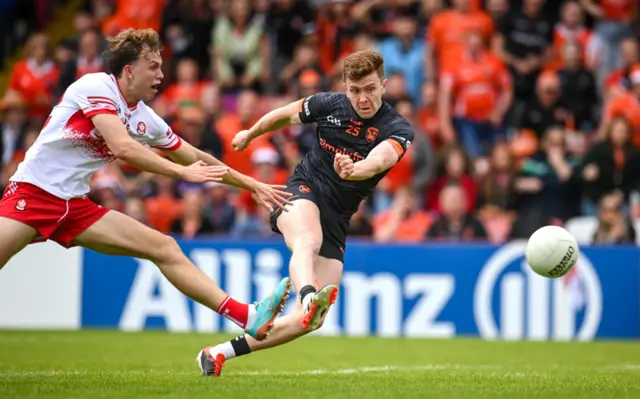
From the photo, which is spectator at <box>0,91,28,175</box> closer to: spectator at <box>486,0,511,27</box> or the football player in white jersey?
spectator at <box>486,0,511,27</box>

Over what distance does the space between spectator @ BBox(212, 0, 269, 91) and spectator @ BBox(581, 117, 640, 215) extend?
6.07m

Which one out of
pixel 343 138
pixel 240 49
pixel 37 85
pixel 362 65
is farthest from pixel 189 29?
pixel 362 65

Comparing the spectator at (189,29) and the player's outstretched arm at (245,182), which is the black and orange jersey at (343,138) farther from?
the spectator at (189,29)

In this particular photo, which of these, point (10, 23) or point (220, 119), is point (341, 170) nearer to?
point (220, 119)

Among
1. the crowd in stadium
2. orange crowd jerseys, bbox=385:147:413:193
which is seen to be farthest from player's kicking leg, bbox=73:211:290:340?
orange crowd jerseys, bbox=385:147:413:193

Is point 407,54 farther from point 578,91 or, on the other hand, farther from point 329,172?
point 329,172

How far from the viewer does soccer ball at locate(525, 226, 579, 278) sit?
8.85 m

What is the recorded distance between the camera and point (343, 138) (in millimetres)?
9008

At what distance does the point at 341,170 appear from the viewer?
26.5 feet

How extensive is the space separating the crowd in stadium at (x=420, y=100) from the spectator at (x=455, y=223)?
0.02 meters

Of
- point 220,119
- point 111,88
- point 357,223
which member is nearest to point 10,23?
point 220,119

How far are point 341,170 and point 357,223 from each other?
7.81 metres

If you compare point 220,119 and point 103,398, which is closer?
point 103,398

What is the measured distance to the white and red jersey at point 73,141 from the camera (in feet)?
25.6
